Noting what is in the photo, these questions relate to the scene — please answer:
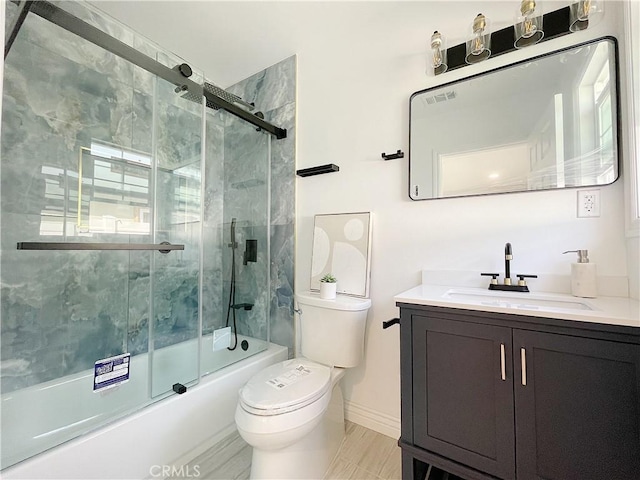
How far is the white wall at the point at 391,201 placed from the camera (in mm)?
1251

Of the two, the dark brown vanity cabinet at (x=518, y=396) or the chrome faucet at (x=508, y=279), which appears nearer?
the dark brown vanity cabinet at (x=518, y=396)

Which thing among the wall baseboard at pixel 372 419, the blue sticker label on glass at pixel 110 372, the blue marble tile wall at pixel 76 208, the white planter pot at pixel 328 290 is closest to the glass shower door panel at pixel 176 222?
the blue marble tile wall at pixel 76 208

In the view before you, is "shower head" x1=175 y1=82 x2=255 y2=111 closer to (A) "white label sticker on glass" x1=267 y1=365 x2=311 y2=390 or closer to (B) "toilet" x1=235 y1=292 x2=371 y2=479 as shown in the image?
(B) "toilet" x1=235 y1=292 x2=371 y2=479

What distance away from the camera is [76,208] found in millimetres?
1649

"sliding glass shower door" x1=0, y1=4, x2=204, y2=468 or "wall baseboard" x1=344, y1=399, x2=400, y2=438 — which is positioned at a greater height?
"sliding glass shower door" x1=0, y1=4, x2=204, y2=468

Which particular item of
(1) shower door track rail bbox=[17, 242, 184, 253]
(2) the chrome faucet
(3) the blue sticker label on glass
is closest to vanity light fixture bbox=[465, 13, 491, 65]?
(2) the chrome faucet

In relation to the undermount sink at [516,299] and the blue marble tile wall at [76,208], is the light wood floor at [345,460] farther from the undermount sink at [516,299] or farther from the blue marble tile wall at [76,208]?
the undermount sink at [516,299]

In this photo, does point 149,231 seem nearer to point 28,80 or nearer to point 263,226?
point 263,226

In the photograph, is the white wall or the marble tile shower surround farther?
the marble tile shower surround

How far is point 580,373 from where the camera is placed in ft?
2.77

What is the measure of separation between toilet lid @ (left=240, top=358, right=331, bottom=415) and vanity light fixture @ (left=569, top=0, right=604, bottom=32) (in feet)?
6.50

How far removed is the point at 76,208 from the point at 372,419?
2.18m

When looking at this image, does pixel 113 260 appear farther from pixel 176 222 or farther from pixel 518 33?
pixel 518 33

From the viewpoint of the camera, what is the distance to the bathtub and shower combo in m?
1.28
